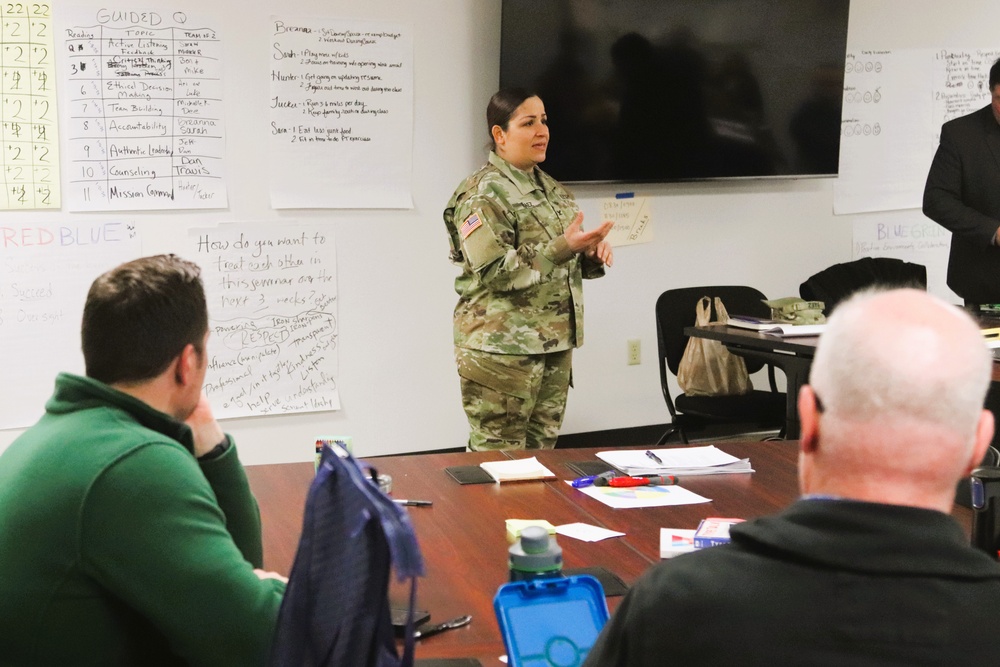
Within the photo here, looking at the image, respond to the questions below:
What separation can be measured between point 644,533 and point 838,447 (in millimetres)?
992

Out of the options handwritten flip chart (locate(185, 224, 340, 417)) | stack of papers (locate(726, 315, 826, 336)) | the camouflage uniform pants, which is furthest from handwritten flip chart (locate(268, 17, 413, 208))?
stack of papers (locate(726, 315, 826, 336))

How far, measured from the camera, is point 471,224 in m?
3.47

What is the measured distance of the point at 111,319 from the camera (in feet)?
5.08

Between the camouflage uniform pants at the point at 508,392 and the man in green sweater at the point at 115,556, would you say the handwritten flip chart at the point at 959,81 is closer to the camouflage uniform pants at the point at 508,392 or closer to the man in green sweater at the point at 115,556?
the camouflage uniform pants at the point at 508,392

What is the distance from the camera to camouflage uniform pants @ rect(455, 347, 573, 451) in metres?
A: 3.64

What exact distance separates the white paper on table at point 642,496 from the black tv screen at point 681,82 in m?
2.74

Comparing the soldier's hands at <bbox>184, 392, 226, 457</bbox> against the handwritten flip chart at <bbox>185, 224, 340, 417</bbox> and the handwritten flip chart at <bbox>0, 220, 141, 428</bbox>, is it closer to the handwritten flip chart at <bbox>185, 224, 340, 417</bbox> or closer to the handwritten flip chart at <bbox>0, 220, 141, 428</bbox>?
the handwritten flip chart at <bbox>0, 220, 141, 428</bbox>

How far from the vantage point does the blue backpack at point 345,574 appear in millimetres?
1200

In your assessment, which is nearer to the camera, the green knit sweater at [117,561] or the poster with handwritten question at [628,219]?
the green knit sweater at [117,561]

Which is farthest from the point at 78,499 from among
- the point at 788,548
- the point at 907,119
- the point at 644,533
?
the point at 907,119

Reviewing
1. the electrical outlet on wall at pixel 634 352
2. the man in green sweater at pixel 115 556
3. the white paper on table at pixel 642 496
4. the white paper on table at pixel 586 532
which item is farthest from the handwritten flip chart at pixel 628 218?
the man in green sweater at pixel 115 556

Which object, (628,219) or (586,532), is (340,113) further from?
(586,532)

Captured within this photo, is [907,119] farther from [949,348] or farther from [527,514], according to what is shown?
[949,348]

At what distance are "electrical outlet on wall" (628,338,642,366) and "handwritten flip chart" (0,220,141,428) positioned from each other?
2.30 meters
